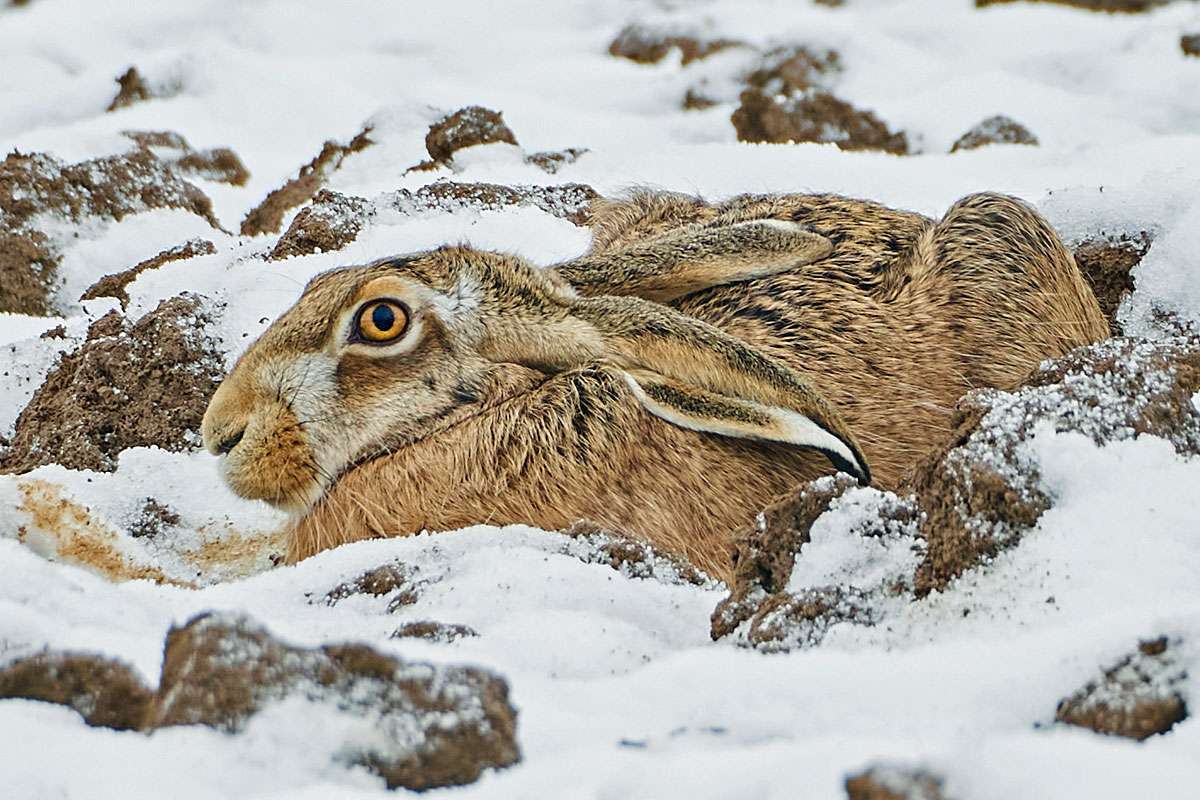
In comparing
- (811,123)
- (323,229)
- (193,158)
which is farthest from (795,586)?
(193,158)

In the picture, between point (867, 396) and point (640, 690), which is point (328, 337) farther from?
point (640, 690)

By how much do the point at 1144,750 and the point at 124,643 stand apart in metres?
2.14

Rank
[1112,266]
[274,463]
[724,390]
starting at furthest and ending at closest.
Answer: [1112,266] < [274,463] < [724,390]

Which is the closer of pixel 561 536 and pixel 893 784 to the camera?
pixel 893 784

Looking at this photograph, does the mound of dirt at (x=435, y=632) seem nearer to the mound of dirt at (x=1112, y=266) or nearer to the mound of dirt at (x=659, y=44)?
the mound of dirt at (x=1112, y=266)

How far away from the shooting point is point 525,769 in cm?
295

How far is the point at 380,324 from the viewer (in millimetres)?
5301

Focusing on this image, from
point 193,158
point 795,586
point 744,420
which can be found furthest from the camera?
point 193,158

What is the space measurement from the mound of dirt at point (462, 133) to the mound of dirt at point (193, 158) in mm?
1785

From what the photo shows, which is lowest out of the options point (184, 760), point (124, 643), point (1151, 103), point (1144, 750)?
point (1151, 103)

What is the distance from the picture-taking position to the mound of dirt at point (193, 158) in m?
10.3

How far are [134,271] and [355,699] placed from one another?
5568mm

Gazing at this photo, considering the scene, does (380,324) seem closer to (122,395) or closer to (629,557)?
(629,557)

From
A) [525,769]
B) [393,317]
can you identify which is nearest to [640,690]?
[525,769]
